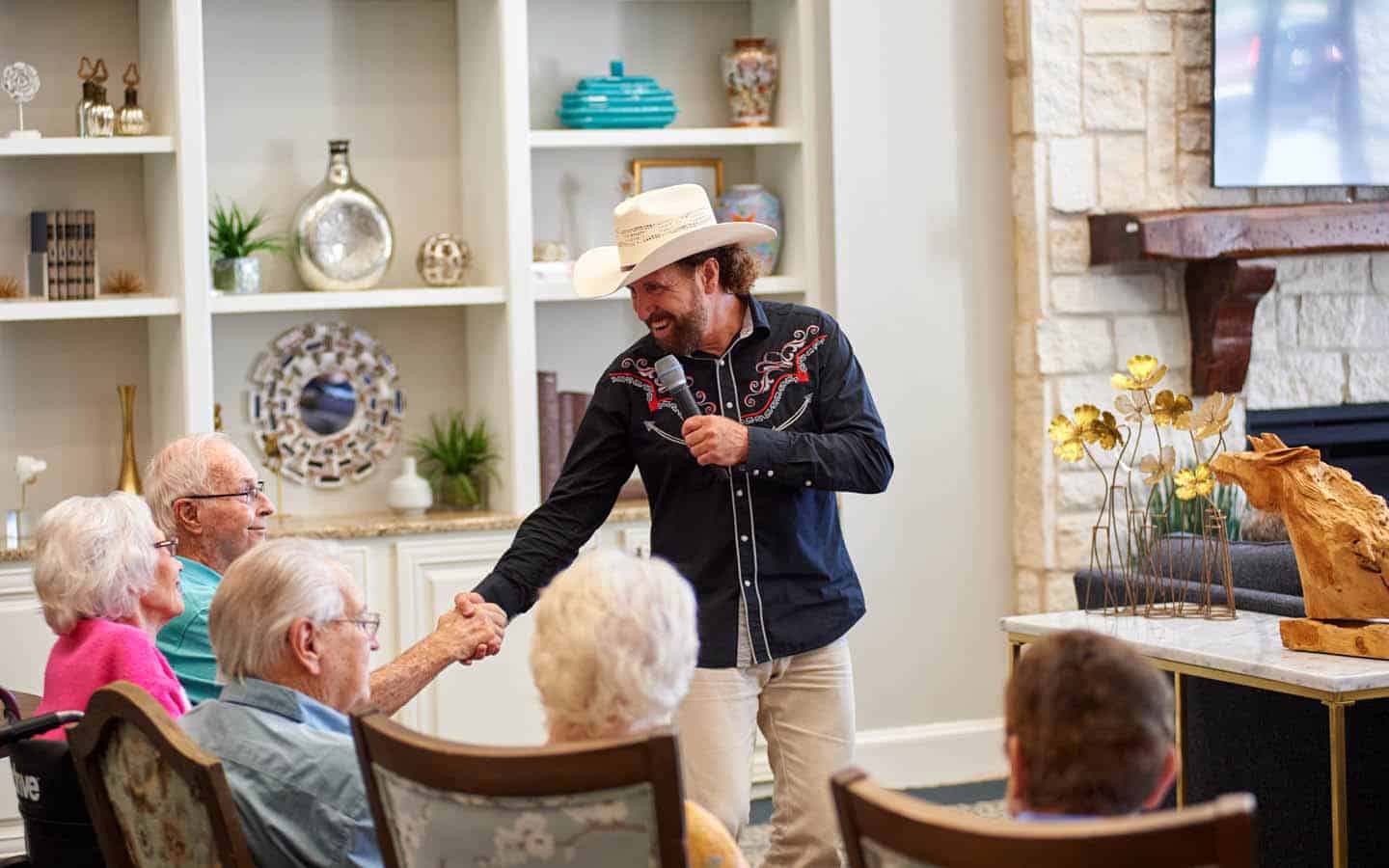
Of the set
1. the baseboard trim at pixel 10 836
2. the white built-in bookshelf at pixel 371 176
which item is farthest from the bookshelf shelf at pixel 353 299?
the baseboard trim at pixel 10 836

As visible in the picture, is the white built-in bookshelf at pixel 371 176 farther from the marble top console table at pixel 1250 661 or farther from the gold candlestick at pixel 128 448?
the marble top console table at pixel 1250 661

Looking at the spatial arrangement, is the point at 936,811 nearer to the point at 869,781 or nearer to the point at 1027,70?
the point at 869,781

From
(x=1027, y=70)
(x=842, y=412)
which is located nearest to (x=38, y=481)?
(x=842, y=412)

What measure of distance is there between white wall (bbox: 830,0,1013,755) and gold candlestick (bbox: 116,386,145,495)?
1.94 m

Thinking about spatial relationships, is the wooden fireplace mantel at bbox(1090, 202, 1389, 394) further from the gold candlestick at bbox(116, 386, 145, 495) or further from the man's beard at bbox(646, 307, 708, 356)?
the gold candlestick at bbox(116, 386, 145, 495)

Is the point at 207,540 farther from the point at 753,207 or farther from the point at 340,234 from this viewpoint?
the point at 753,207

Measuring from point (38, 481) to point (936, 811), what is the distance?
12.8ft

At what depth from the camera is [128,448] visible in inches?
184

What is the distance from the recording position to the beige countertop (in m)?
4.61

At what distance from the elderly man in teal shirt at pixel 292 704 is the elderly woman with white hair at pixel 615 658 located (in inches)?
15.6

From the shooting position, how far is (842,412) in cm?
315

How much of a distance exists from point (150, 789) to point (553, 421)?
2882 mm

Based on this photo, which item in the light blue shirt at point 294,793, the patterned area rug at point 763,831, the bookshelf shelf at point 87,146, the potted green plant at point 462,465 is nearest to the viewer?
the light blue shirt at point 294,793

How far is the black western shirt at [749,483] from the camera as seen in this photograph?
3.06m
